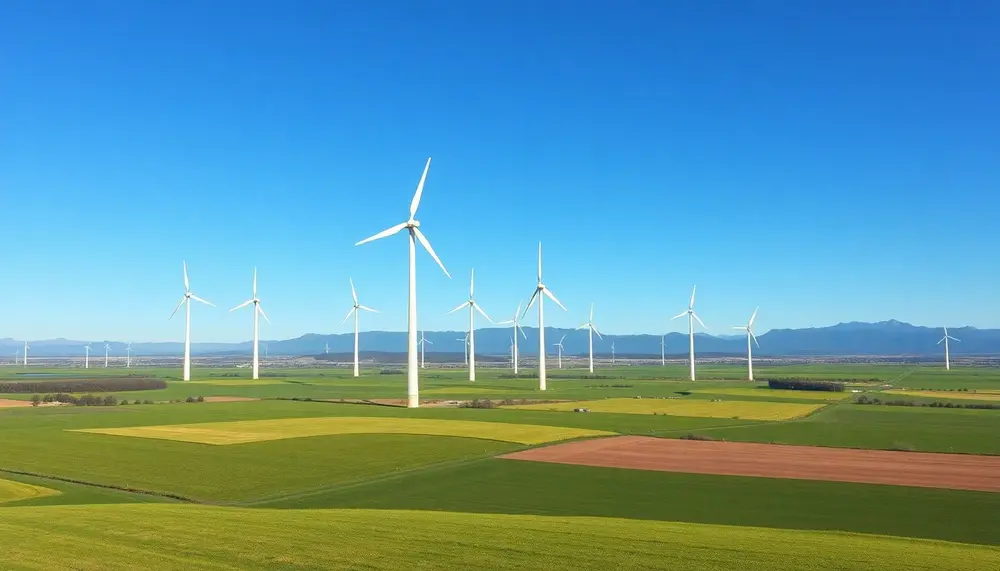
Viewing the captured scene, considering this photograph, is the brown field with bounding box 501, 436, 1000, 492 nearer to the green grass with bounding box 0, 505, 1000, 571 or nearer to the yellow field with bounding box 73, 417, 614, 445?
the yellow field with bounding box 73, 417, 614, 445

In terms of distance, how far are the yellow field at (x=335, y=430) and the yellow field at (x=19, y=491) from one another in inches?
720

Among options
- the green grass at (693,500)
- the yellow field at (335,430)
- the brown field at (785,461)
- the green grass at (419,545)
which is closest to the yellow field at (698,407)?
the yellow field at (335,430)

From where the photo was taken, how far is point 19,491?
37.0m

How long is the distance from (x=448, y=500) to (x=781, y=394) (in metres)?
104

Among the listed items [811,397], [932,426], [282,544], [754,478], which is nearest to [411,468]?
[754,478]

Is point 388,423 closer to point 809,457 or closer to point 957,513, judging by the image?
point 809,457

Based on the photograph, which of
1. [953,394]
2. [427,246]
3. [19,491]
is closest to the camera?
[19,491]

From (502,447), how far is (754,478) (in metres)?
19.6

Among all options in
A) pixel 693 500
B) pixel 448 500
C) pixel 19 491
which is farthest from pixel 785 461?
pixel 19 491

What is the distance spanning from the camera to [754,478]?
41.8 m

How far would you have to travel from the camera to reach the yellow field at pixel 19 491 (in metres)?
35.7

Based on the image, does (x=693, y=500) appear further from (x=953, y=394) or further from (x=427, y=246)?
(x=953, y=394)

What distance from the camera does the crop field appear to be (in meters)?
23.4

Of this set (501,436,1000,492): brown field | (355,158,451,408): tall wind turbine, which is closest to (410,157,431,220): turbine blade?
(355,158,451,408): tall wind turbine
